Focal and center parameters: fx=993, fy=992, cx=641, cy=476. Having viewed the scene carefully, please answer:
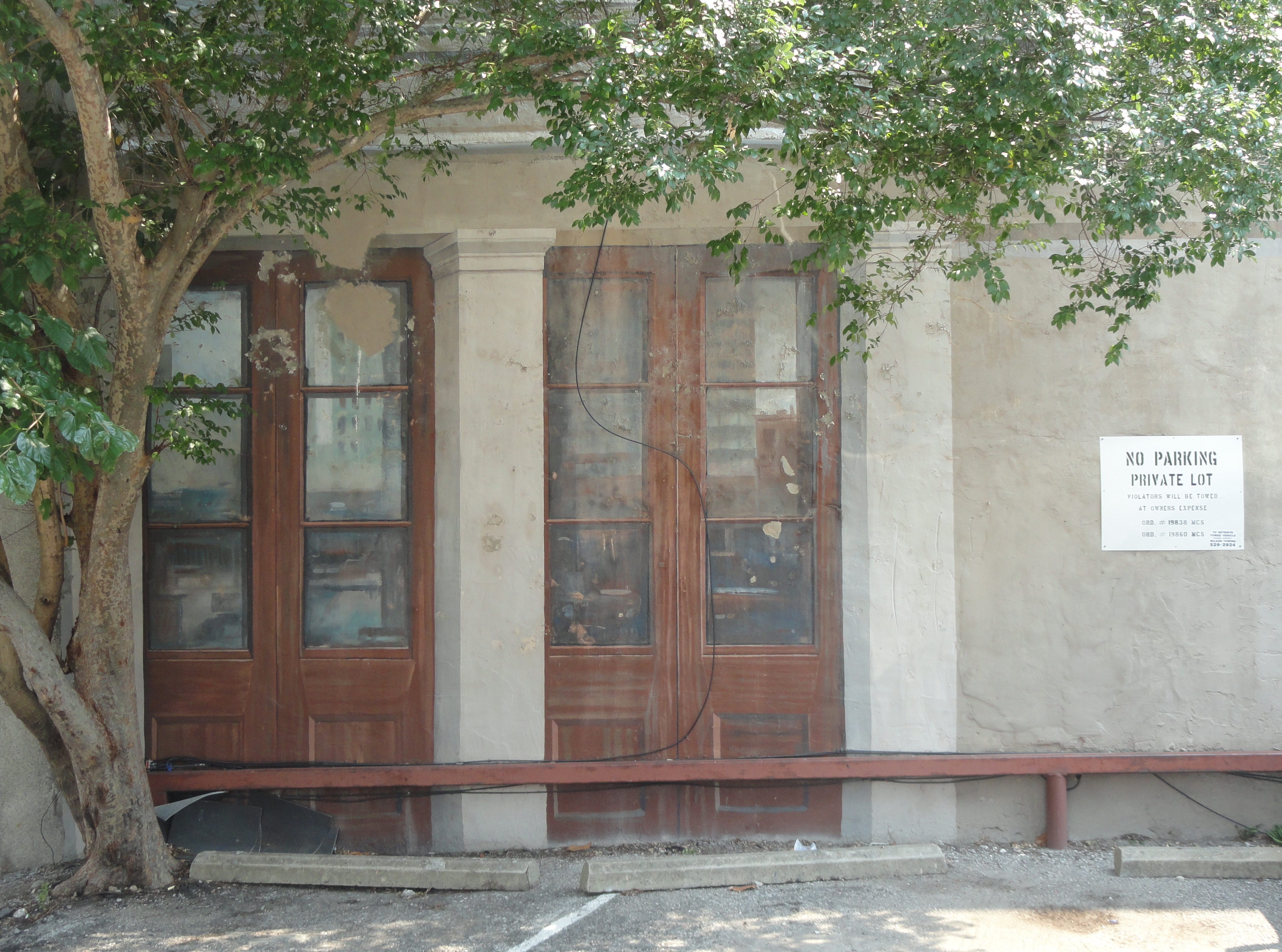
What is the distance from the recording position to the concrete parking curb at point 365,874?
473 centimetres

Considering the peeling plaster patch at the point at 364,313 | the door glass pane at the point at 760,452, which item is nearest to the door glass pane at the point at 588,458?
the door glass pane at the point at 760,452

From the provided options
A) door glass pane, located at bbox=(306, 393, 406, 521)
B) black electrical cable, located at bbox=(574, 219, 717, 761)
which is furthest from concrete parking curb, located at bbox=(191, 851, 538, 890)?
door glass pane, located at bbox=(306, 393, 406, 521)

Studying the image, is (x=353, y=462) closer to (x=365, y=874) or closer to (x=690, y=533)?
(x=690, y=533)

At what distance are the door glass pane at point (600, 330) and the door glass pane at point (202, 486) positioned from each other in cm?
180

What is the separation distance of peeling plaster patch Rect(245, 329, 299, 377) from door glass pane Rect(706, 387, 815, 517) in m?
2.32

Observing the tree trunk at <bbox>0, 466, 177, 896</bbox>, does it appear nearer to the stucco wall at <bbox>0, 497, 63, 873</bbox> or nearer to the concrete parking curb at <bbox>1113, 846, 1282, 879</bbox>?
the stucco wall at <bbox>0, 497, 63, 873</bbox>

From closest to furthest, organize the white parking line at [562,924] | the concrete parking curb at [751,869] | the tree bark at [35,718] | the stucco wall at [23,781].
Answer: the white parking line at [562,924]
the tree bark at [35,718]
the concrete parking curb at [751,869]
the stucco wall at [23,781]

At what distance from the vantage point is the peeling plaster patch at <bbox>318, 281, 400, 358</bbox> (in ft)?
18.1

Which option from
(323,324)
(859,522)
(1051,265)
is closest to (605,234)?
(323,324)

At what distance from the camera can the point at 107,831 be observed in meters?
4.54

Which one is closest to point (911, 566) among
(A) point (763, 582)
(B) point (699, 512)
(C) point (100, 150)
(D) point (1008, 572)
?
(D) point (1008, 572)

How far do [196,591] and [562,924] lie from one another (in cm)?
273

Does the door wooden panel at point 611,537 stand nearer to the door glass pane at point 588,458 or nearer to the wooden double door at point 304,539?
the door glass pane at point 588,458

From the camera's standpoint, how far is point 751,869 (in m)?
4.80
